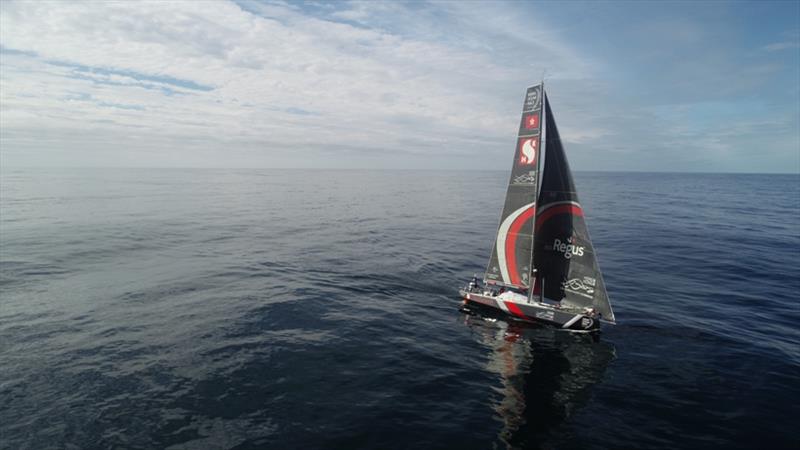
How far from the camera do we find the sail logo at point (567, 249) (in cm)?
2648

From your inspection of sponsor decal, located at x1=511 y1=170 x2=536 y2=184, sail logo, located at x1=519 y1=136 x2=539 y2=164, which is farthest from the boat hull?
sail logo, located at x1=519 y1=136 x2=539 y2=164

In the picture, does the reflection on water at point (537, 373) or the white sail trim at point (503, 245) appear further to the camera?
the white sail trim at point (503, 245)

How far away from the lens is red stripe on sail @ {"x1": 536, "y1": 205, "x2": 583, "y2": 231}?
26167mm

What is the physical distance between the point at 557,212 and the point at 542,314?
285 inches

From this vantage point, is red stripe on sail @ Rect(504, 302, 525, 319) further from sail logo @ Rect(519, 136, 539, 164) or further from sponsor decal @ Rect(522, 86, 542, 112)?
sponsor decal @ Rect(522, 86, 542, 112)

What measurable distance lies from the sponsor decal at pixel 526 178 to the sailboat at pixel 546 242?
35 millimetres

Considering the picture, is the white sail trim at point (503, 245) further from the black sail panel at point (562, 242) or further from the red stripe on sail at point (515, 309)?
the red stripe on sail at point (515, 309)

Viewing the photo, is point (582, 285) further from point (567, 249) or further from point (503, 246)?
point (503, 246)

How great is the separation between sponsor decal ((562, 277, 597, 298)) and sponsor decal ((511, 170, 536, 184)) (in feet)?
24.7

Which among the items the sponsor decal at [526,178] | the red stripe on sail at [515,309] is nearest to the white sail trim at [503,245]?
the red stripe on sail at [515,309]

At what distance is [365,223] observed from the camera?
75062mm

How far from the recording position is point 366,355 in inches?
926

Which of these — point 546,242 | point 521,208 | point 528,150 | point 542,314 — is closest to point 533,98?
point 528,150

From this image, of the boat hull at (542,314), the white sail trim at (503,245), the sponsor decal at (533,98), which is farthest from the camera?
the white sail trim at (503,245)
